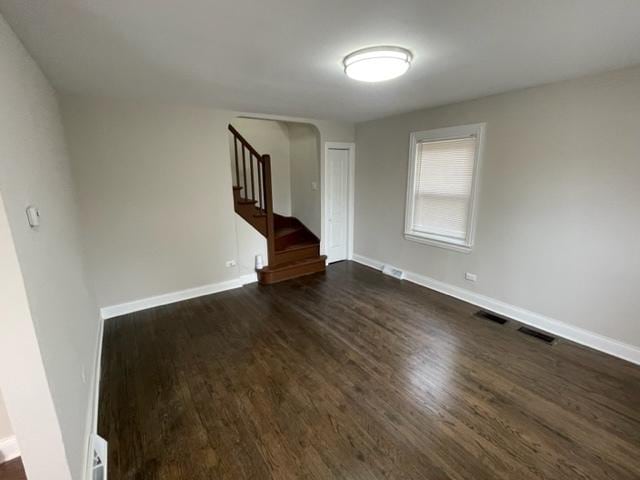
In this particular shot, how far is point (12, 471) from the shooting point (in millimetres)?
1697

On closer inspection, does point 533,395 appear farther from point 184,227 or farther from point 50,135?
Answer: point 50,135

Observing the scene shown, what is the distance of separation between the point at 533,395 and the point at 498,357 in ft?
1.52

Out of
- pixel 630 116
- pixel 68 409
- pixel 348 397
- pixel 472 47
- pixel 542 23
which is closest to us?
pixel 68 409

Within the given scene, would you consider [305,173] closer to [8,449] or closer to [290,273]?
[290,273]

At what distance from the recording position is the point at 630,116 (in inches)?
94.7

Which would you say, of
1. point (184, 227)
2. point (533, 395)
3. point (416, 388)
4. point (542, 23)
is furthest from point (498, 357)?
point (184, 227)

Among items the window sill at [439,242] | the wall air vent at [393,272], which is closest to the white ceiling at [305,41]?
the window sill at [439,242]

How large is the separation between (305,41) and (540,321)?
3.48 meters

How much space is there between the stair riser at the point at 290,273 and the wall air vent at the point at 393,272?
1.03 metres

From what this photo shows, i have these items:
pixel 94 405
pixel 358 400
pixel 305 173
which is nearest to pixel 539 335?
pixel 358 400

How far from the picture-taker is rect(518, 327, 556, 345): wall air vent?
2.89m

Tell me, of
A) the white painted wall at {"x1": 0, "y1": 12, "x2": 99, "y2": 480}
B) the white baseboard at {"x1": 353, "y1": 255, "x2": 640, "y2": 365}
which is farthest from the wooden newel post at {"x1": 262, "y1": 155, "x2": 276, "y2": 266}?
the white painted wall at {"x1": 0, "y1": 12, "x2": 99, "y2": 480}

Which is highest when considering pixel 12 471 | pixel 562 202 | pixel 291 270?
pixel 562 202

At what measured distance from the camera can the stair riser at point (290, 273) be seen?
4422 millimetres
